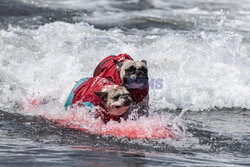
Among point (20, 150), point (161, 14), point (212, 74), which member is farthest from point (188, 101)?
point (161, 14)

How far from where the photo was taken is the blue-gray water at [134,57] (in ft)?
19.7

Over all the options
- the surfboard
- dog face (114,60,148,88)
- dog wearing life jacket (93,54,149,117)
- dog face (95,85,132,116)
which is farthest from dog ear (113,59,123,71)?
the surfboard

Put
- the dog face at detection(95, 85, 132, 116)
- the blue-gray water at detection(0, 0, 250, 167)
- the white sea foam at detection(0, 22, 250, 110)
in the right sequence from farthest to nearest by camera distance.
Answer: the white sea foam at detection(0, 22, 250, 110), the dog face at detection(95, 85, 132, 116), the blue-gray water at detection(0, 0, 250, 167)

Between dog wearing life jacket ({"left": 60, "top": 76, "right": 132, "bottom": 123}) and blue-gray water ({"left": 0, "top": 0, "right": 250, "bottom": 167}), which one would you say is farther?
dog wearing life jacket ({"left": 60, "top": 76, "right": 132, "bottom": 123})

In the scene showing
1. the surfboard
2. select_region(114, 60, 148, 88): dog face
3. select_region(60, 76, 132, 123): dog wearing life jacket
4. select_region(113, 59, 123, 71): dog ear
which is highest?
select_region(113, 59, 123, 71): dog ear

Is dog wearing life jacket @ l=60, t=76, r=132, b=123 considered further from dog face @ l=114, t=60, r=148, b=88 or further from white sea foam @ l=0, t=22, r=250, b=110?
white sea foam @ l=0, t=22, r=250, b=110

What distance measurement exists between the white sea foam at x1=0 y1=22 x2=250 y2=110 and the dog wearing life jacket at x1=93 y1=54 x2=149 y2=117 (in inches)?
100

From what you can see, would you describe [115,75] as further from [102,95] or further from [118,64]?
[102,95]

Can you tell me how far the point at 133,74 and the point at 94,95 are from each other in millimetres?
711

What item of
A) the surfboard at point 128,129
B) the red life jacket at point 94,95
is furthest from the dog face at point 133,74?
the surfboard at point 128,129

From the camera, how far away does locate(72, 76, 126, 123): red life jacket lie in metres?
6.96

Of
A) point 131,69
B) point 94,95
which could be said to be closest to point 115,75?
point 131,69

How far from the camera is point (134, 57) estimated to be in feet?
43.4

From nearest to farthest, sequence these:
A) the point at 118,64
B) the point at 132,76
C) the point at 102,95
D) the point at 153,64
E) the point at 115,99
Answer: the point at 115,99
the point at 102,95
the point at 132,76
the point at 118,64
the point at 153,64
